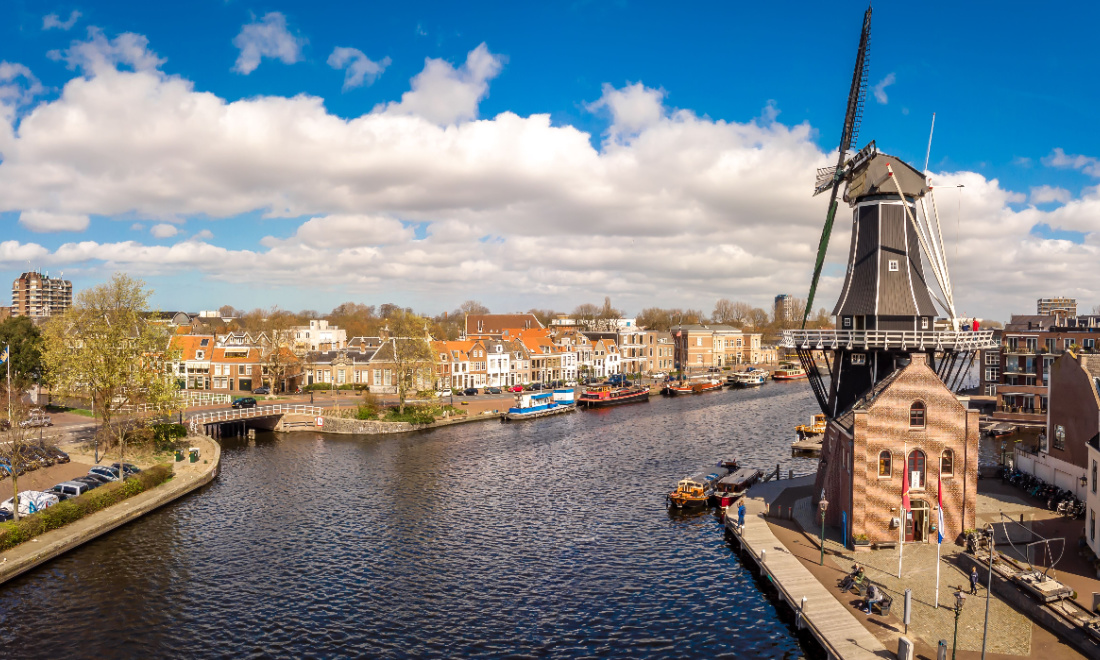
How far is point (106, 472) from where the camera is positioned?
4988 cm

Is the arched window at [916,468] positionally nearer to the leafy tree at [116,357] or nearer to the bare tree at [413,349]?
the leafy tree at [116,357]

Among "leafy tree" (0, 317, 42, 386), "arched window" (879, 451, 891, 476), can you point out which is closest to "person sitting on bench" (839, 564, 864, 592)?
"arched window" (879, 451, 891, 476)

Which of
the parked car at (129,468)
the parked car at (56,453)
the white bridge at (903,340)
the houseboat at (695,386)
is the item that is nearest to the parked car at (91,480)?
the parked car at (129,468)

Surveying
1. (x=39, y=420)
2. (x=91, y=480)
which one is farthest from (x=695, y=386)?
(x=91, y=480)

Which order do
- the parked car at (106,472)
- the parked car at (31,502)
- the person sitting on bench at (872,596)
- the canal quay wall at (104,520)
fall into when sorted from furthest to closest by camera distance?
1. the parked car at (106,472)
2. the parked car at (31,502)
3. the canal quay wall at (104,520)
4. the person sitting on bench at (872,596)

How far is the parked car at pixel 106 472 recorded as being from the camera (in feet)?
161

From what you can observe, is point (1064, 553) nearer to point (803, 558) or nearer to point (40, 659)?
point (803, 558)

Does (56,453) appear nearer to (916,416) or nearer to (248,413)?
(248,413)

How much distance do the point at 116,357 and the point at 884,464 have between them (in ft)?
184

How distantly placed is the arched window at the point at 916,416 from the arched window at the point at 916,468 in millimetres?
1316

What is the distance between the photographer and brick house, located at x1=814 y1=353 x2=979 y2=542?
3503 cm

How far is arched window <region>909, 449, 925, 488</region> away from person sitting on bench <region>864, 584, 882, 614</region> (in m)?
9.38

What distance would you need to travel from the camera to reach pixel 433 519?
148ft

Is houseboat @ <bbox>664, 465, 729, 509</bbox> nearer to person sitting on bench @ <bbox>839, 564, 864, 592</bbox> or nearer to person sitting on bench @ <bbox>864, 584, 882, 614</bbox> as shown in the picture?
person sitting on bench @ <bbox>839, 564, 864, 592</bbox>
